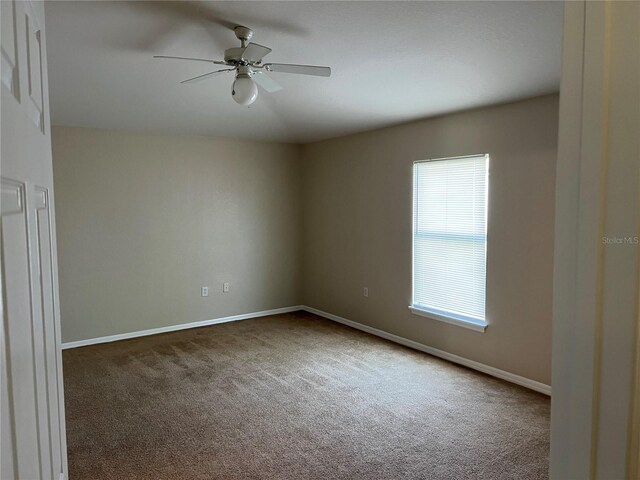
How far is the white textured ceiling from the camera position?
2.30 metres

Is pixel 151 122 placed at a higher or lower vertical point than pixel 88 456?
higher

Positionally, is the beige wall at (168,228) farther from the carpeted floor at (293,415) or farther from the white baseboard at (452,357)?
the white baseboard at (452,357)

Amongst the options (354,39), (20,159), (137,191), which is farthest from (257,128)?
(20,159)

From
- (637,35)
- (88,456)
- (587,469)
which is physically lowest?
(88,456)

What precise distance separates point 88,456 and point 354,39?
119 inches

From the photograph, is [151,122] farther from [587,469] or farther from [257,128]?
[587,469]

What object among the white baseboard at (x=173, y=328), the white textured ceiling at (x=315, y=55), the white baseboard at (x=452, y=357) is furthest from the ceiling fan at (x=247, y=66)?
the white baseboard at (x=173, y=328)

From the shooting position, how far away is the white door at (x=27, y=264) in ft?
1.92

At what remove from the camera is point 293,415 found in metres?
3.38

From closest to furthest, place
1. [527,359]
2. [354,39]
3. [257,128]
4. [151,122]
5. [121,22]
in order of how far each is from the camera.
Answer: [121,22] < [354,39] < [527,359] < [151,122] < [257,128]

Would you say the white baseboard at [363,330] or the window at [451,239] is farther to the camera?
the window at [451,239]

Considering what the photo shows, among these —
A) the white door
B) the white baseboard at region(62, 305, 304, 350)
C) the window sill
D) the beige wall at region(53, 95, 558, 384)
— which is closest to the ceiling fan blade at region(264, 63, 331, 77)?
the white door

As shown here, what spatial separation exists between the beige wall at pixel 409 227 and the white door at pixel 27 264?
11.6 ft

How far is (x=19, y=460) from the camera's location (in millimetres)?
610
